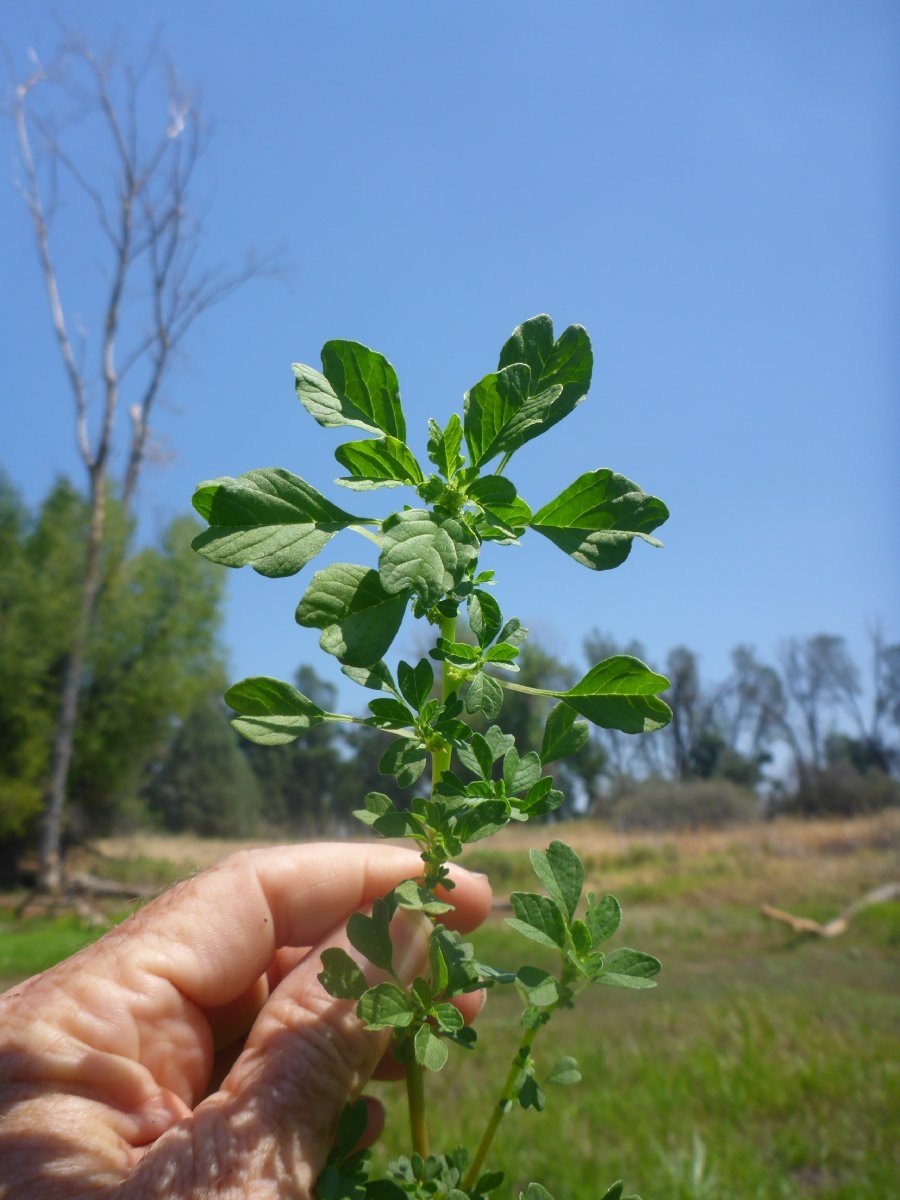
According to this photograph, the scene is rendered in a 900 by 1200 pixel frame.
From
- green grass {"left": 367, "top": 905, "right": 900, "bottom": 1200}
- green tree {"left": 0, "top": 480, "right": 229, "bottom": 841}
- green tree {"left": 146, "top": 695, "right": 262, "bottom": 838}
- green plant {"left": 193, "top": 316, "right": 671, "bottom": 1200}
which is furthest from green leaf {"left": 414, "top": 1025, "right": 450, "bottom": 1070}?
green tree {"left": 146, "top": 695, "right": 262, "bottom": 838}

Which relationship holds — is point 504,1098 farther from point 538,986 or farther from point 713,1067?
point 713,1067

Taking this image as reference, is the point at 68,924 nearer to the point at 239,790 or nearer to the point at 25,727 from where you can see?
the point at 25,727

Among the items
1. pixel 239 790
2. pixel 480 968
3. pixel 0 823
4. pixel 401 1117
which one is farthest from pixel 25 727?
pixel 480 968

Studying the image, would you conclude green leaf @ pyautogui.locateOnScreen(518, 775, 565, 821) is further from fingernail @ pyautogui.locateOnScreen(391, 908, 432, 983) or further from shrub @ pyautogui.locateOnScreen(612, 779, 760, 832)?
shrub @ pyautogui.locateOnScreen(612, 779, 760, 832)

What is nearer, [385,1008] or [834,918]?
[385,1008]

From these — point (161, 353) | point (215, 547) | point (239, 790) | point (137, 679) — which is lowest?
point (239, 790)

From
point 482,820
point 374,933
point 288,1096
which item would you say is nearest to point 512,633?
point 482,820
